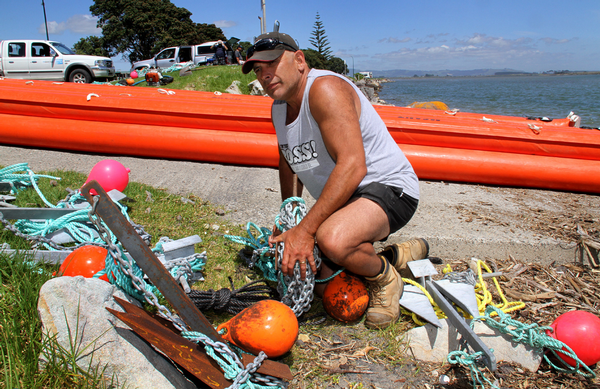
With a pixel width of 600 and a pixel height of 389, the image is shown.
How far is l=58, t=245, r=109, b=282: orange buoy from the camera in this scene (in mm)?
2107

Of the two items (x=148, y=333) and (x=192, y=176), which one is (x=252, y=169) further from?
(x=148, y=333)

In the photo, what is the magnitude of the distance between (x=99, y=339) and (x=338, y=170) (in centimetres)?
143

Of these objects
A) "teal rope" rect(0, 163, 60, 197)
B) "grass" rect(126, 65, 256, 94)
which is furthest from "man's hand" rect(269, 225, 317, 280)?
"grass" rect(126, 65, 256, 94)

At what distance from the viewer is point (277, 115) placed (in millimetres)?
2553

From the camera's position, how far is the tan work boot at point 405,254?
266 centimetres

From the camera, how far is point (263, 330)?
1743 millimetres

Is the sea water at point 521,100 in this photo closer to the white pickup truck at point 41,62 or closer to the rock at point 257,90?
the rock at point 257,90

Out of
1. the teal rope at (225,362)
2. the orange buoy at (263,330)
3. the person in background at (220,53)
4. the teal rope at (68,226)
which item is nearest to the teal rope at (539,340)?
the orange buoy at (263,330)

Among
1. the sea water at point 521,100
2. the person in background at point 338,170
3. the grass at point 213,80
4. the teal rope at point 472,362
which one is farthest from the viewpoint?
the sea water at point 521,100

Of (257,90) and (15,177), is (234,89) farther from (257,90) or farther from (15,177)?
(15,177)

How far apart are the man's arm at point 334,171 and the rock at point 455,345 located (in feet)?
2.42

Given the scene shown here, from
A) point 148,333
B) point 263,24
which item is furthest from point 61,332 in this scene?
point 263,24

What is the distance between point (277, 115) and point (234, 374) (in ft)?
5.44

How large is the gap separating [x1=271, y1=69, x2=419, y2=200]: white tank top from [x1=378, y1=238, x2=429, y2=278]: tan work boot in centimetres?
51
